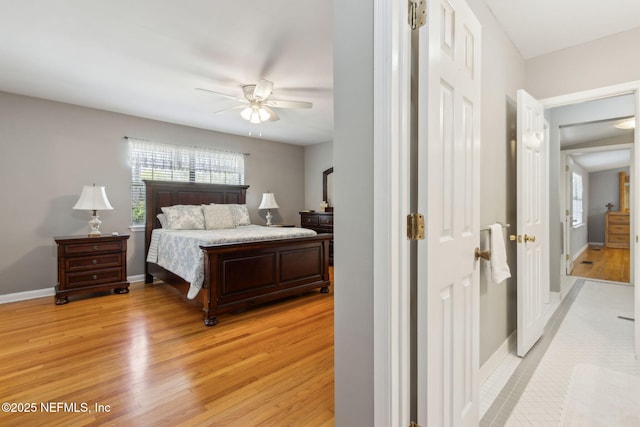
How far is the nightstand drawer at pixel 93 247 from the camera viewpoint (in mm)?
3590

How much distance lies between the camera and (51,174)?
383 cm

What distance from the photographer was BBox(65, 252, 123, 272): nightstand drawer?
360cm

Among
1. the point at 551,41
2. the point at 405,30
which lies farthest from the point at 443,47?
the point at 551,41

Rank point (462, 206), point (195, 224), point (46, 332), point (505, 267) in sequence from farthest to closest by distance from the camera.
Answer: point (195, 224) → point (46, 332) → point (505, 267) → point (462, 206)

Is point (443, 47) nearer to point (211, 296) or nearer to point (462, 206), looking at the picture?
point (462, 206)

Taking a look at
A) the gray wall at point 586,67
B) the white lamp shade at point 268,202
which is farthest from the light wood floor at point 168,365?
the gray wall at point 586,67

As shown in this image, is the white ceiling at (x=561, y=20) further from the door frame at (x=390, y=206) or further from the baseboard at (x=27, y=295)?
the baseboard at (x=27, y=295)

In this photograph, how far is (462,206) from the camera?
4.17 feet

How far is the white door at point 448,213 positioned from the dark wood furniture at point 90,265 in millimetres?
4141

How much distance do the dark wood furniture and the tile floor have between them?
13.9ft

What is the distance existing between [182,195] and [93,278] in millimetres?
1646

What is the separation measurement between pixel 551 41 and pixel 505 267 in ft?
6.05

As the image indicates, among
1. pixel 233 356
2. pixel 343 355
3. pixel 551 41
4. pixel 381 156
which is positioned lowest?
pixel 233 356

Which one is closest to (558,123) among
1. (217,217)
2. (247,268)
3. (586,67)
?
(586,67)
